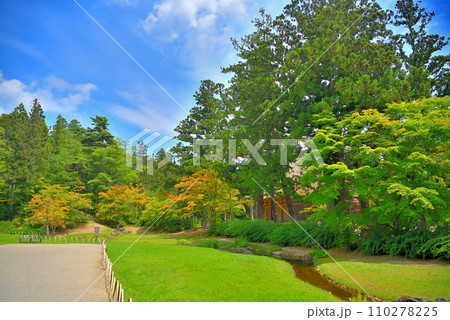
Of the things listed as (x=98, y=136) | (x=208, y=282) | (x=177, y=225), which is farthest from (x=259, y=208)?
(x=98, y=136)

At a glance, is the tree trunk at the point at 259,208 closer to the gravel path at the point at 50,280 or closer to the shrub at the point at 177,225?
the shrub at the point at 177,225

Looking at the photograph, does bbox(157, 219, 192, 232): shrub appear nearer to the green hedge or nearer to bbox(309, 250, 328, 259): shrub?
the green hedge

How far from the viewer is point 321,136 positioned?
11.5 metres

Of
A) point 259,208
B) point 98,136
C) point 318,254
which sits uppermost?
point 98,136

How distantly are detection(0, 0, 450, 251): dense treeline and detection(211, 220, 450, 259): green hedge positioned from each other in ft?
1.13

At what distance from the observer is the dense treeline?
985 centimetres

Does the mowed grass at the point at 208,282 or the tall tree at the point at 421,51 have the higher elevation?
the tall tree at the point at 421,51

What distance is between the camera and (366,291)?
237 inches

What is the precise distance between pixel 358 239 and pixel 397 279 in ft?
15.9

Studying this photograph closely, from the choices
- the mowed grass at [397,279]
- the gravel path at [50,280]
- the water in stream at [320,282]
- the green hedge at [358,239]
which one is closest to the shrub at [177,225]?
the green hedge at [358,239]

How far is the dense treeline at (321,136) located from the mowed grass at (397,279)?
8.10ft

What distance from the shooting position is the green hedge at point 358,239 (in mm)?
8180

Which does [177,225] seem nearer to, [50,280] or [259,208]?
[259,208]

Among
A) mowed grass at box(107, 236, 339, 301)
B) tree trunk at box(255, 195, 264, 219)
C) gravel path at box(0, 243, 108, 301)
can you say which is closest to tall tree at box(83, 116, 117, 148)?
tree trunk at box(255, 195, 264, 219)
